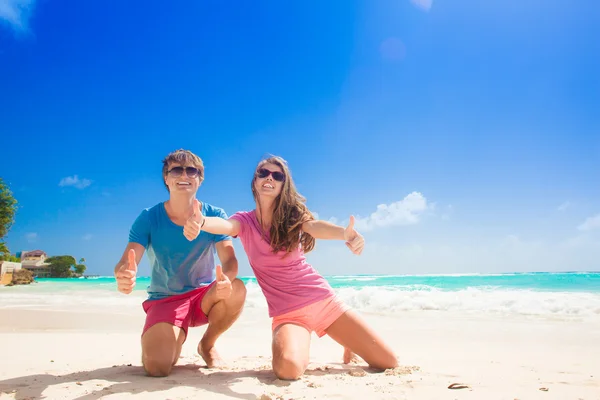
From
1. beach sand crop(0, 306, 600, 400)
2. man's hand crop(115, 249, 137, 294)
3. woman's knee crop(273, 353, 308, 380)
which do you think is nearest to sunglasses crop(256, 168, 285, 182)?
man's hand crop(115, 249, 137, 294)

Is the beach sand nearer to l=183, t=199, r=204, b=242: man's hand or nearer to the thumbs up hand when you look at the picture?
the thumbs up hand

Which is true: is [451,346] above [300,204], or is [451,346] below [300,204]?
below

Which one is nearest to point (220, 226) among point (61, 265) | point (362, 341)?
point (362, 341)

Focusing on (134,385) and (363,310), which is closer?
(134,385)

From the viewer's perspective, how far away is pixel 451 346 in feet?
18.6

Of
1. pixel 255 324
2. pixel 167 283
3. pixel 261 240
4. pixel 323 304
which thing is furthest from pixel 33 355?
pixel 255 324

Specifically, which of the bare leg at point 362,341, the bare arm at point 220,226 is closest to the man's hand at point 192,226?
the bare arm at point 220,226

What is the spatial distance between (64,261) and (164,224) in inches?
3478

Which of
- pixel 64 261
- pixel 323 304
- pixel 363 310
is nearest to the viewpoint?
pixel 323 304

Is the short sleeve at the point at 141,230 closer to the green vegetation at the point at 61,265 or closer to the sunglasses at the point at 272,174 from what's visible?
the sunglasses at the point at 272,174

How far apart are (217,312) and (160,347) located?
633 millimetres

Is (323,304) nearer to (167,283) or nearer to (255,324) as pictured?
(167,283)

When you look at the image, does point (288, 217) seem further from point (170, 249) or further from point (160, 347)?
point (160, 347)

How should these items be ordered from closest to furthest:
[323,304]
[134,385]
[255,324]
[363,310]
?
[134,385] < [323,304] < [255,324] < [363,310]
